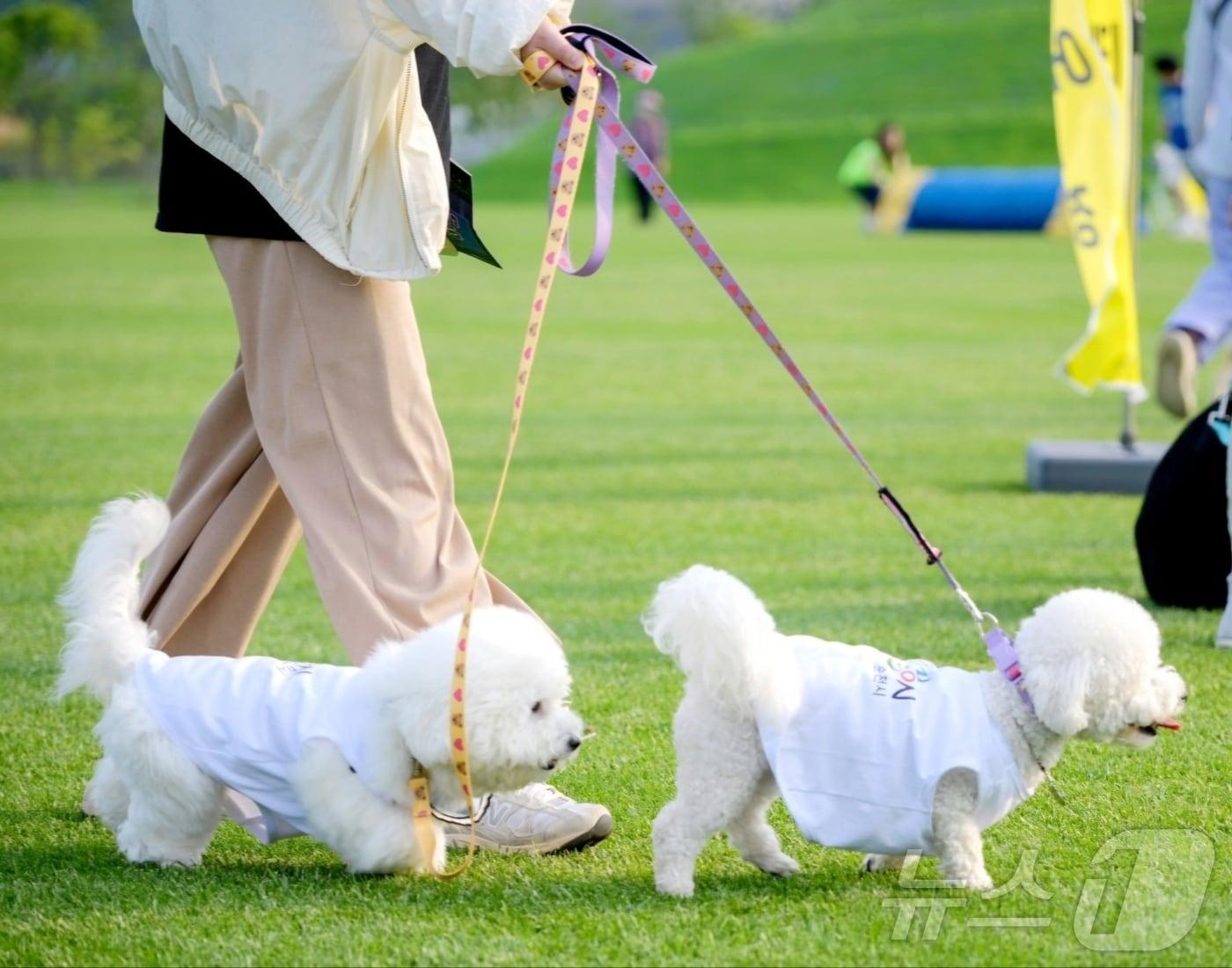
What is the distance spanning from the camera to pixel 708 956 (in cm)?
254

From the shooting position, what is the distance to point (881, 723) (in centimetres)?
278

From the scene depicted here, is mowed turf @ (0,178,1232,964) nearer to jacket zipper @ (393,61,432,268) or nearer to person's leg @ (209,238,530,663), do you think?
person's leg @ (209,238,530,663)

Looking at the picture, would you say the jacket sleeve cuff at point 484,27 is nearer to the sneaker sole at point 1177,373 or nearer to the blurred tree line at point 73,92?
the sneaker sole at point 1177,373

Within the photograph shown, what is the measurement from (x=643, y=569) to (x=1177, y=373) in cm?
238

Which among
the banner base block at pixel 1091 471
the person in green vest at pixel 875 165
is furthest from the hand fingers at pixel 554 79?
the person in green vest at pixel 875 165

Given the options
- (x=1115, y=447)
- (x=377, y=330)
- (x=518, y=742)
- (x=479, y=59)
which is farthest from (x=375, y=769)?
(x=1115, y=447)

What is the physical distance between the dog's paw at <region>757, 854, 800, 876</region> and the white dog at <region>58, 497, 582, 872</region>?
1.56ft

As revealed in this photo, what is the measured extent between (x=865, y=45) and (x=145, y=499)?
61006 millimetres

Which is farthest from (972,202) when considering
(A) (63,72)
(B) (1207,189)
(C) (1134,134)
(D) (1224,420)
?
(D) (1224,420)

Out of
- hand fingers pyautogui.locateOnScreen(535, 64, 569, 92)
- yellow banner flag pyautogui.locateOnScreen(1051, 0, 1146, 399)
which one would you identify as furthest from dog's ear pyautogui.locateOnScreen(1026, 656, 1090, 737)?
yellow banner flag pyautogui.locateOnScreen(1051, 0, 1146, 399)

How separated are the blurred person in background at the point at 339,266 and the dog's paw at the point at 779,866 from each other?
1.10ft

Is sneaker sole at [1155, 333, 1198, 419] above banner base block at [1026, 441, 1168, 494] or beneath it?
above

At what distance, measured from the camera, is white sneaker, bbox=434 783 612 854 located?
10.2 feet

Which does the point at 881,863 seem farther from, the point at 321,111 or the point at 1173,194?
the point at 1173,194
